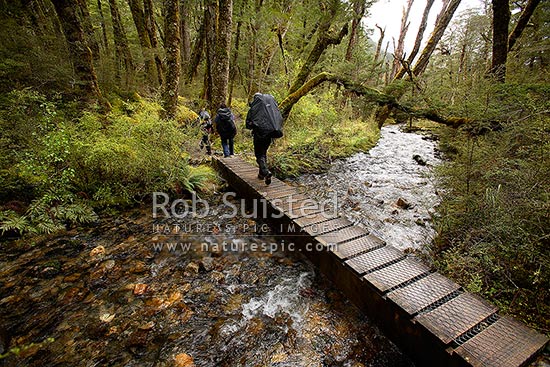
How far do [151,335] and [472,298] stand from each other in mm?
3546

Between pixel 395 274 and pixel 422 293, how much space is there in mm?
345

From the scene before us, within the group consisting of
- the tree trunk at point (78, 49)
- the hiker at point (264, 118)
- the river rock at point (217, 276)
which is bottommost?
the river rock at point (217, 276)

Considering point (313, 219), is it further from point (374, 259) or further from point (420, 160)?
point (420, 160)

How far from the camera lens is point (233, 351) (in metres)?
2.67

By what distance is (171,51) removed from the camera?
7.50 metres

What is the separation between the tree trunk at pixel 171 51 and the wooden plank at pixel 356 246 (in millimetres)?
6419

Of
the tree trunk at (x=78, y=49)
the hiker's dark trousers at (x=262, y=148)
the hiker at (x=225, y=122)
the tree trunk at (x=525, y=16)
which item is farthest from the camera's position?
the tree trunk at (x=525, y=16)

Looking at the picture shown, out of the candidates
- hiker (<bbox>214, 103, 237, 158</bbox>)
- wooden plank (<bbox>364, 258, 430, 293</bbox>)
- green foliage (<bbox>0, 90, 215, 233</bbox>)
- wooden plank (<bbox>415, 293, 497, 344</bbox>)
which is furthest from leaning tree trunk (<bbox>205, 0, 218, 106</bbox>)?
wooden plank (<bbox>415, 293, 497, 344</bbox>)

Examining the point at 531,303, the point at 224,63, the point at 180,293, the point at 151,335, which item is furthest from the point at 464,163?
the point at 224,63

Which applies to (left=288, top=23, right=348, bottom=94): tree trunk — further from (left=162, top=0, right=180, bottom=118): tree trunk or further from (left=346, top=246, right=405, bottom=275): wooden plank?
(left=346, top=246, right=405, bottom=275): wooden plank

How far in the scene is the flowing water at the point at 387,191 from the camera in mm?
5156

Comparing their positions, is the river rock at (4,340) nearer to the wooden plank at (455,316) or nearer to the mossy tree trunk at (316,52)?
the wooden plank at (455,316)

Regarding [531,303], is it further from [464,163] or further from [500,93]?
[500,93]

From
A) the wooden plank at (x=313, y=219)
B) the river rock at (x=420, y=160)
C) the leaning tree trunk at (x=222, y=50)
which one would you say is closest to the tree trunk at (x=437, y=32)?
the river rock at (x=420, y=160)
